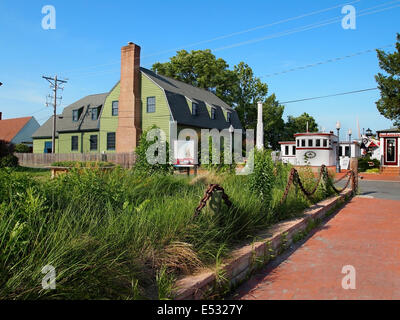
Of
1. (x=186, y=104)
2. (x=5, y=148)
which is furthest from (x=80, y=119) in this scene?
(x=5, y=148)

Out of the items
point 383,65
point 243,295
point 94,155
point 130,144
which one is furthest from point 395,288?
point 94,155

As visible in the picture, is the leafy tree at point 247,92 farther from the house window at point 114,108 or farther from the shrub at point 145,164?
the shrub at point 145,164

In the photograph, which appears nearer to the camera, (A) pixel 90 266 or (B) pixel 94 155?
(A) pixel 90 266

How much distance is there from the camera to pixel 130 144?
91.1 feet

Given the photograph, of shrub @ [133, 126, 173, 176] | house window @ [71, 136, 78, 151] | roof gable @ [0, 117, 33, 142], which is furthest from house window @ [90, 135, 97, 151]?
shrub @ [133, 126, 173, 176]

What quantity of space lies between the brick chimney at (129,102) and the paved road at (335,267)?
22781 millimetres

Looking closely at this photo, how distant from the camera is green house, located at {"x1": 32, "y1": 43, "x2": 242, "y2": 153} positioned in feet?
90.3

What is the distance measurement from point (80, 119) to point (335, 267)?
3425 centimetres

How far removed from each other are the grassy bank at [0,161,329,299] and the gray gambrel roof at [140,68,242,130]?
2287cm

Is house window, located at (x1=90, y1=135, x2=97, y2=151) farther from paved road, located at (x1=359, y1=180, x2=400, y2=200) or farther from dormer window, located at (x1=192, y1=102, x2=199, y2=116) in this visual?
paved road, located at (x1=359, y1=180, x2=400, y2=200)

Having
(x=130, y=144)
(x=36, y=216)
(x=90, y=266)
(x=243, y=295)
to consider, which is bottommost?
(x=243, y=295)

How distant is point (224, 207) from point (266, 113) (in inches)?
1469

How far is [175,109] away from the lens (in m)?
27.5
